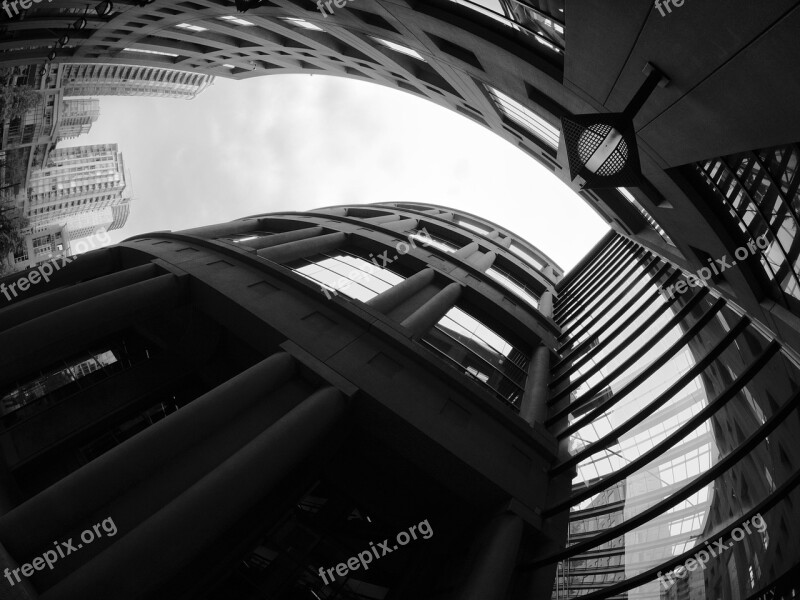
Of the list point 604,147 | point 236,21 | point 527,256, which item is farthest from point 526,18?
point 527,256

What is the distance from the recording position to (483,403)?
10.5 metres

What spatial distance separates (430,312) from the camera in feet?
46.9

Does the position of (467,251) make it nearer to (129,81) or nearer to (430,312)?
(430,312)

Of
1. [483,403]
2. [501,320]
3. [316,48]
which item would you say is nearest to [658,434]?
[483,403]

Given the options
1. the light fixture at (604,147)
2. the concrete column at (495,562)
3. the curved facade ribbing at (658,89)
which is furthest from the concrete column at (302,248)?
the light fixture at (604,147)

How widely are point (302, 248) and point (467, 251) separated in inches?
431

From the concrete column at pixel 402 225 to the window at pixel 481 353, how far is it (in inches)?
273

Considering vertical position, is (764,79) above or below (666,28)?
below

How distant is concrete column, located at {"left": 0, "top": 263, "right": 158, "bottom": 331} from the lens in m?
10.0

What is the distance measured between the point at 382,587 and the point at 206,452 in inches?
199

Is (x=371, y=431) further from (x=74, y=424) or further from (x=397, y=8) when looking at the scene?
(x=397, y=8)

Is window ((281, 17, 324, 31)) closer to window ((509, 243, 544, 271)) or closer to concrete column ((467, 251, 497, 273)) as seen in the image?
concrete column ((467, 251, 497, 273))

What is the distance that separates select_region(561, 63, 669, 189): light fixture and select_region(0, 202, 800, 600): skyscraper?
355cm

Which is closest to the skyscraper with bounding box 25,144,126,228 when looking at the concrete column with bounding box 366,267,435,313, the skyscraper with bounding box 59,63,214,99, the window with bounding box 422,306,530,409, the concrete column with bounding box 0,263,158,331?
the skyscraper with bounding box 59,63,214,99
